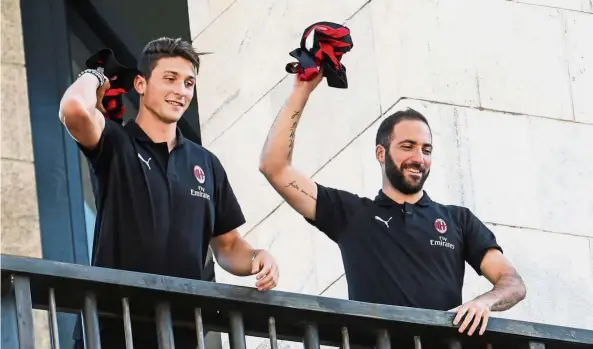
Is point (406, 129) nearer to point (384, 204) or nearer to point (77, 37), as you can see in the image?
point (384, 204)

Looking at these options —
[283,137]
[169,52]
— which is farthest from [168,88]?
[283,137]

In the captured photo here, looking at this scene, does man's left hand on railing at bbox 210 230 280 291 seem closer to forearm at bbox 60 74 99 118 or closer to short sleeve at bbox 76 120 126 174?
short sleeve at bbox 76 120 126 174

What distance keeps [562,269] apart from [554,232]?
220 mm

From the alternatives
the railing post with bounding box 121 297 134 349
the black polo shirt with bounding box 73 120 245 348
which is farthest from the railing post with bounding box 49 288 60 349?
the black polo shirt with bounding box 73 120 245 348

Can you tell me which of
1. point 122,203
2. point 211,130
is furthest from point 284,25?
point 122,203

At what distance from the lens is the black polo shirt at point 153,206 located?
944cm

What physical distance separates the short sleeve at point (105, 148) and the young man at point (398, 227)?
2.72ft

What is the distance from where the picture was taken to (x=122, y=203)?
9.51 meters

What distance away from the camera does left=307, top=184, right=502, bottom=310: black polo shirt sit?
1011 cm

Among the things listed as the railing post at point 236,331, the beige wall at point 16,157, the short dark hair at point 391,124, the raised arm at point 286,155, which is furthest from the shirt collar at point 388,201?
the beige wall at point 16,157

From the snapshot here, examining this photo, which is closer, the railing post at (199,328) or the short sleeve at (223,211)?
the railing post at (199,328)

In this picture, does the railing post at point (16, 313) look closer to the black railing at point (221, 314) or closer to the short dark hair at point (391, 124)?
the black railing at point (221, 314)

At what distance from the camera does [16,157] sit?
16078 millimetres

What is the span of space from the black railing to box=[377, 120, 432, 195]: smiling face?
3.62ft
